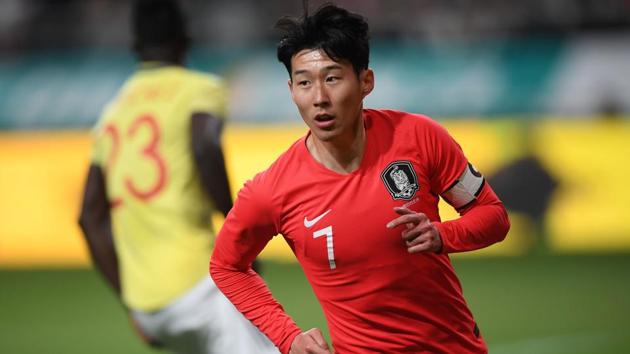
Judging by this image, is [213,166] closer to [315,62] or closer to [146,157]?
[146,157]

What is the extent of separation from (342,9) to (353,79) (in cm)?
A: 23

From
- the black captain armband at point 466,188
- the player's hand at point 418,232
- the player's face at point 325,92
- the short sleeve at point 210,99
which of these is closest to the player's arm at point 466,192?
the black captain armband at point 466,188

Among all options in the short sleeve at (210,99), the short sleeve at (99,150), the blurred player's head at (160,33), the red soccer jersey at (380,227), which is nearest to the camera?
the red soccer jersey at (380,227)

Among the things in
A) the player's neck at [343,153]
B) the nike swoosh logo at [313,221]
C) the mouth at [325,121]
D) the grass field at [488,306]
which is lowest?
the grass field at [488,306]

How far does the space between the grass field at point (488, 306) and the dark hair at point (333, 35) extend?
15.7 feet

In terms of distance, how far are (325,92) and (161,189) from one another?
1.58m

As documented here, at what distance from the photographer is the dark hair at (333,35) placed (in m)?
3.52

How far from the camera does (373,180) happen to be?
11.7ft

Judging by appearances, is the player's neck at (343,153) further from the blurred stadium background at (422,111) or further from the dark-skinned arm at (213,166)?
the blurred stadium background at (422,111)

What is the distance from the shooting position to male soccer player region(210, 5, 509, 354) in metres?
3.53

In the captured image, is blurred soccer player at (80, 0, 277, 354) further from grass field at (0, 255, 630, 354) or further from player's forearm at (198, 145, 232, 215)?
grass field at (0, 255, 630, 354)

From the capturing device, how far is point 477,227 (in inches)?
138

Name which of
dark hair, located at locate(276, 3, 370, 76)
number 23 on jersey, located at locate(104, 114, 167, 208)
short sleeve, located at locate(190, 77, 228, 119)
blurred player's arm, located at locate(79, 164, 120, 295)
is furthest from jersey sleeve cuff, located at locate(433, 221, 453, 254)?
blurred player's arm, located at locate(79, 164, 120, 295)

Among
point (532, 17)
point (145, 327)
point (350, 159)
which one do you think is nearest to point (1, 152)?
point (532, 17)
